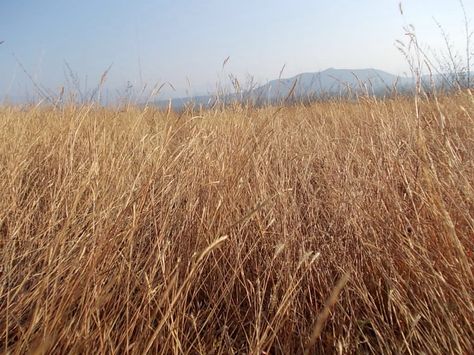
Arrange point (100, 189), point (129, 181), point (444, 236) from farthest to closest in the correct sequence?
point (129, 181), point (100, 189), point (444, 236)

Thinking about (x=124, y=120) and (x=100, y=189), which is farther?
(x=124, y=120)

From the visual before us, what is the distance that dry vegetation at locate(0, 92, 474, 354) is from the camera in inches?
25.6

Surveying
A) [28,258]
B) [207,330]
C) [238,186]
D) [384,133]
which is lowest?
[207,330]

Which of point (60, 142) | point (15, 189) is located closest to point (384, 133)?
point (15, 189)

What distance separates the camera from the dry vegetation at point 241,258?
650 millimetres

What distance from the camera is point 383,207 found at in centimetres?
103

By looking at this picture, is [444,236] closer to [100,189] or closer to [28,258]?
[100,189]

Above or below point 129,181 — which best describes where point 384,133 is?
above

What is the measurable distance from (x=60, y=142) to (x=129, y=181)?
2.55ft

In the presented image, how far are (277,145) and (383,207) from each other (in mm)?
748

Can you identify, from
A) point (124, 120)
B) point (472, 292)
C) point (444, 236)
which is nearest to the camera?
point (472, 292)

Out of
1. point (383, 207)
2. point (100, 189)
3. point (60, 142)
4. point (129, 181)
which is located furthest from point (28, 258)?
point (383, 207)

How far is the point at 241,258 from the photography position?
105 cm

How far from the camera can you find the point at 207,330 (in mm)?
805
